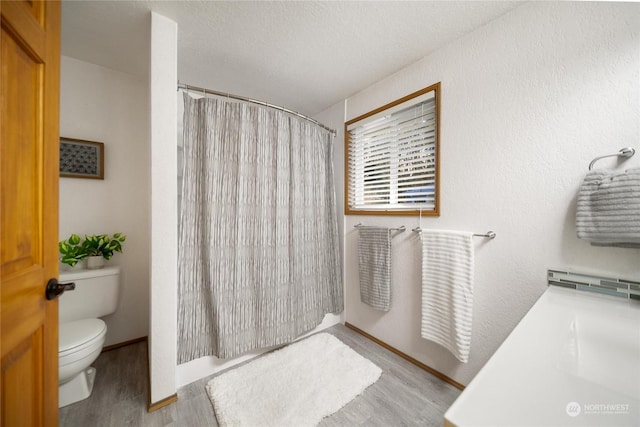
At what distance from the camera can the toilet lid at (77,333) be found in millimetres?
1195

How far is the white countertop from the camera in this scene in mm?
426

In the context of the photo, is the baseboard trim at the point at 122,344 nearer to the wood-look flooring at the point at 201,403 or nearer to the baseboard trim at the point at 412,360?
the wood-look flooring at the point at 201,403

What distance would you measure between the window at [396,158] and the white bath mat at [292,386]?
122 centimetres

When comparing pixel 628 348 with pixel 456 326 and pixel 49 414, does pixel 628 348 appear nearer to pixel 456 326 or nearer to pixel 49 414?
pixel 456 326

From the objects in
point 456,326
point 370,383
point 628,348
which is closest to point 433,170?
point 456,326

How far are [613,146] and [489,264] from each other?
2.44 ft

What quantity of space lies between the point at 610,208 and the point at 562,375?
0.73 meters

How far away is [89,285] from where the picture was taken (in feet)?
5.13

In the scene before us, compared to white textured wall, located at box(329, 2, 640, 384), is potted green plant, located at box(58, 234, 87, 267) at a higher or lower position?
lower

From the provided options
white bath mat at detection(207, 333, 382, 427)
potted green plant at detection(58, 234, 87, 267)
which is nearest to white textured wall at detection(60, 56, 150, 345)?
potted green plant at detection(58, 234, 87, 267)

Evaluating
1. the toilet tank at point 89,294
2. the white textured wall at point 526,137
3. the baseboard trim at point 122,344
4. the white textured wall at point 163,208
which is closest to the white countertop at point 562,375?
the white textured wall at point 526,137

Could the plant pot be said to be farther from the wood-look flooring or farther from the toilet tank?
the wood-look flooring

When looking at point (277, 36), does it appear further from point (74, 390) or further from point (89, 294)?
point (74, 390)

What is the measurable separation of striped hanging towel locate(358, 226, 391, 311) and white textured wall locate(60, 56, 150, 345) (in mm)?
1751
